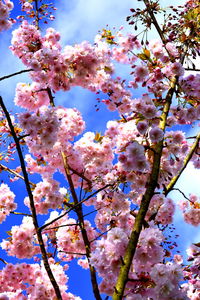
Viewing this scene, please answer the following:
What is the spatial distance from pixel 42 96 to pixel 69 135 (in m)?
0.76

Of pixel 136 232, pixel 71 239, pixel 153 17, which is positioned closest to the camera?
pixel 136 232

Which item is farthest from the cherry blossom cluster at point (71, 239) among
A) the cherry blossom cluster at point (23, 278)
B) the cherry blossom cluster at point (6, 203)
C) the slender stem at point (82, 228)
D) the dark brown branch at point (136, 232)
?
the dark brown branch at point (136, 232)

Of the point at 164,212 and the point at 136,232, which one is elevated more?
the point at 164,212

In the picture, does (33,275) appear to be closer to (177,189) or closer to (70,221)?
(70,221)

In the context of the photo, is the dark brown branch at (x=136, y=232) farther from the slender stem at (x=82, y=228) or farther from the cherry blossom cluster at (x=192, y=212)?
the cherry blossom cluster at (x=192, y=212)

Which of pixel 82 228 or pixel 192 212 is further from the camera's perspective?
pixel 192 212

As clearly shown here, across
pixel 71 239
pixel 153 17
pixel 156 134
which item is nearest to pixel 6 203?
pixel 71 239

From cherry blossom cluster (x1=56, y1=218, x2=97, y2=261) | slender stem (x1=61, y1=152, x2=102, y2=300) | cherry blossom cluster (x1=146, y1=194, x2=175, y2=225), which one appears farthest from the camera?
cherry blossom cluster (x1=56, y1=218, x2=97, y2=261)

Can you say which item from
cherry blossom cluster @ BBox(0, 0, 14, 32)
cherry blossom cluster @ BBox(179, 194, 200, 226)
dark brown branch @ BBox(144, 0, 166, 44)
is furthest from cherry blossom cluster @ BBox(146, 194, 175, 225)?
cherry blossom cluster @ BBox(0, 0, 14, 32)

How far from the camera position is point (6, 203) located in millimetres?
5535

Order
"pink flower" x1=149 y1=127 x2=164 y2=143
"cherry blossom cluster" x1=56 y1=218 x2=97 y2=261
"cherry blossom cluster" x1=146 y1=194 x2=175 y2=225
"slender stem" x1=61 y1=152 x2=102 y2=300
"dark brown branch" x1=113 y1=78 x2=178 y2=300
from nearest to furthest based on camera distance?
1. "dark brown branch" x1=113 y1=78 x2=178 y2=300
2. "pink flower" x1=149 y1=127 x2=164 y2=143
3. "slender stem" x1=61 y1=152 x2=102 y2=300
4. "cherry blossom cluster" x1=146 y1=194 x2=175 y2=225
5. "cherry blossom cluster" x1=56 y1=218 x2=97 y2=261

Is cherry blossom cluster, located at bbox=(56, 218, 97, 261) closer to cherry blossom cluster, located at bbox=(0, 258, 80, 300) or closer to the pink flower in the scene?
cherry blossom cluster, located at bbox=(0, 258, 80, 300)

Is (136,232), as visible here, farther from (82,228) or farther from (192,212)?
(192,212)

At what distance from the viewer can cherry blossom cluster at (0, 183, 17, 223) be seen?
5508mm
